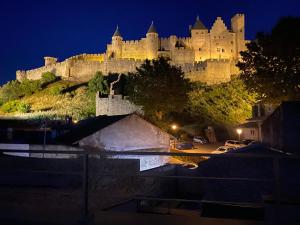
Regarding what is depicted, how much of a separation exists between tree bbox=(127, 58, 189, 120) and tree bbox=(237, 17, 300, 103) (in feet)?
31.1

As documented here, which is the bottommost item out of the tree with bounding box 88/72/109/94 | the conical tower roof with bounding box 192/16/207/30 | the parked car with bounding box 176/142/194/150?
the parked car with bounding box 176/142/194/150

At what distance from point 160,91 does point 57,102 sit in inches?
1195

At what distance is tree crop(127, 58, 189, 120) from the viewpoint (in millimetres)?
39719

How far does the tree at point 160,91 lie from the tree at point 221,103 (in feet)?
30.1

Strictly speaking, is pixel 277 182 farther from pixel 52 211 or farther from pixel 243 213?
pixel 243 213

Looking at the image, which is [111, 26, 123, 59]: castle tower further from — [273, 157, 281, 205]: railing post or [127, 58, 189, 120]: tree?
[273, 157, 281, 205]: railing post

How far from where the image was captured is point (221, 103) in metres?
54.9

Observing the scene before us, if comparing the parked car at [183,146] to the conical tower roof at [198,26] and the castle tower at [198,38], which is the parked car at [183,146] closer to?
the castle tower at [198,38]

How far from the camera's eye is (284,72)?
30281 mm

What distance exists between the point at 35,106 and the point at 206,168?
58.5 m

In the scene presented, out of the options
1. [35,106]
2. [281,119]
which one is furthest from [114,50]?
[281,119]

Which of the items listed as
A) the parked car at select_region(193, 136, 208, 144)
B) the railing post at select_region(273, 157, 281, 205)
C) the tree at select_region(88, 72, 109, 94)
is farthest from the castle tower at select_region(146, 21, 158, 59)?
the railing post at select_region(273, 157, 281, 205)

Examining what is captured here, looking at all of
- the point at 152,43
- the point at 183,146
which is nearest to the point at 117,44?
the point at 152,43

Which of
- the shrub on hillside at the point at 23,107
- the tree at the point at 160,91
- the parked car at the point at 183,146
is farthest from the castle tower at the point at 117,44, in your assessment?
the parked car at the point at 183,146
